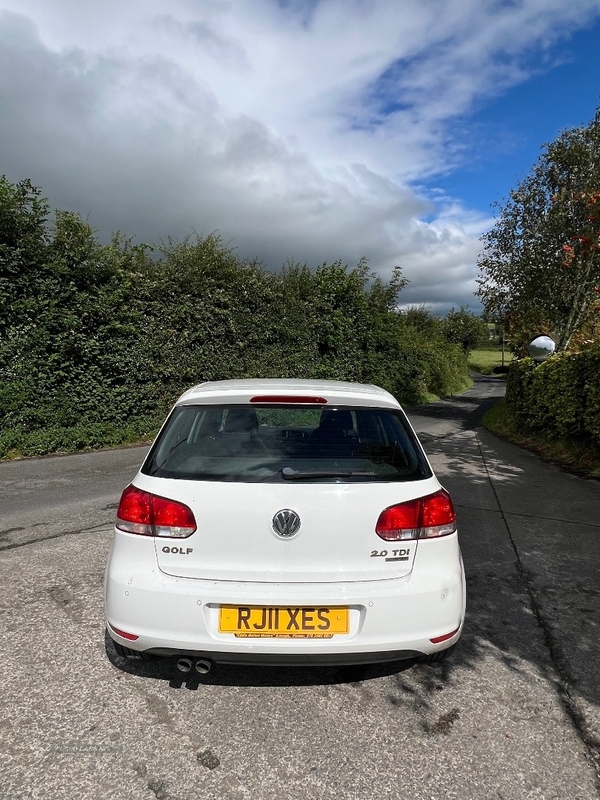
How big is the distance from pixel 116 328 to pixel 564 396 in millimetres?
8684

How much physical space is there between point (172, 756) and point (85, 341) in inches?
340

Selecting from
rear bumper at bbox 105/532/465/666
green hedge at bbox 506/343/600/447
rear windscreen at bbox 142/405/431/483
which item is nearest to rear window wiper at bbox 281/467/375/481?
rear windscreen at bbox 142/405/431/483

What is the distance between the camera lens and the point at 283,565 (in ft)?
7.54

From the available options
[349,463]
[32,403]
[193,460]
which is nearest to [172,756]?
[193,460]

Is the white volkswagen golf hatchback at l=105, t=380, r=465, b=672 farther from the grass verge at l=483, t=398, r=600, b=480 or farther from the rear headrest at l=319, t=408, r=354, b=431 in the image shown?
the grass verge at l=483, t=398, r=600, b=480

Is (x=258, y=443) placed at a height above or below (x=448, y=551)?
above

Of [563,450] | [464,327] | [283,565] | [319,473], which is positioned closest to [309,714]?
[283,565]

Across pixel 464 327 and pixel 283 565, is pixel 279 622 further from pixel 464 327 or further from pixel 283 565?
pixel 464 327

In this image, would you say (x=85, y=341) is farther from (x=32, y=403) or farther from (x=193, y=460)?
(x=193, y=460)

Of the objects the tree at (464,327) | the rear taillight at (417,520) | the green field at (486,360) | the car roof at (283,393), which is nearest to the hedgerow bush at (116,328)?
the car roof at (283,393)

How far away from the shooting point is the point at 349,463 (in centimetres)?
252

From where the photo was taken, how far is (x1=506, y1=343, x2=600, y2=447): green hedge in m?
8.62

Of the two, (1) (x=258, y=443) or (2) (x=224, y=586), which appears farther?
(1) (x=258, y=443)

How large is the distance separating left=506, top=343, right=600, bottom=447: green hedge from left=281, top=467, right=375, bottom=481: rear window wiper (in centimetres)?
731
